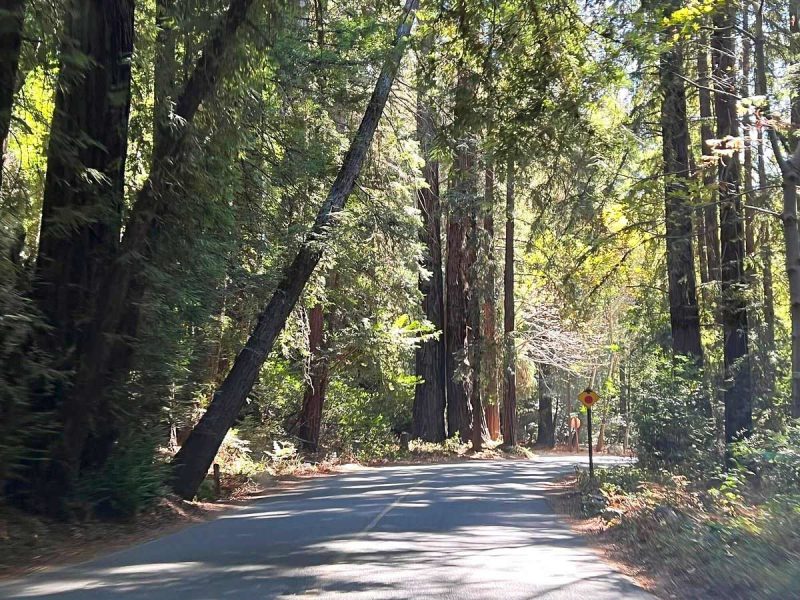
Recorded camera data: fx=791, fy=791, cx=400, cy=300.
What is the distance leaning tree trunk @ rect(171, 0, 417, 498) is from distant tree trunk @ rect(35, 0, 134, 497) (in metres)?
3.76

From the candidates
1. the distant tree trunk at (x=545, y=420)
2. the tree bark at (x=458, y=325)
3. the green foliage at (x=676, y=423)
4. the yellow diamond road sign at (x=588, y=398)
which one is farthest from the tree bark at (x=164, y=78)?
the distant tree trunk at (x=545, y=420)

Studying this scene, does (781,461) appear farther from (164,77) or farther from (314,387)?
(314,387)

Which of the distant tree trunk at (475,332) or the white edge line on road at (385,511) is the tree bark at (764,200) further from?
the distant tree trunk at (475,332)

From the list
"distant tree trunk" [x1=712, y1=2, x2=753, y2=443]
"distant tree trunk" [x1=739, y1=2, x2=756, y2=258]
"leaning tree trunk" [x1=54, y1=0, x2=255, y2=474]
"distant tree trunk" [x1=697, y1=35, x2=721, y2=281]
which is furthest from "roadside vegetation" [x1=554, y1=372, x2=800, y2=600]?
"leaning tree trunk" [x1=54, y1=0, x2=255, y2=474]

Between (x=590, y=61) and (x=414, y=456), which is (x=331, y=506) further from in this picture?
(x=414, y=456)

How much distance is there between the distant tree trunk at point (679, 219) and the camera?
52.6 feet

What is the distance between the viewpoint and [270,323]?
1697cm

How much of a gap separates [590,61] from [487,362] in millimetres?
22773

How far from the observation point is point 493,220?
33.3m

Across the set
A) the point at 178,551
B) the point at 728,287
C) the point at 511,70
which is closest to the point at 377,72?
the point at 511,70

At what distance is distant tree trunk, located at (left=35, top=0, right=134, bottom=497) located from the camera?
11.2 m

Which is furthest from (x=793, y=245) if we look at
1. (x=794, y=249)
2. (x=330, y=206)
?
(x=330, y=206)

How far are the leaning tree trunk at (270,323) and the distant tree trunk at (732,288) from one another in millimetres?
7202

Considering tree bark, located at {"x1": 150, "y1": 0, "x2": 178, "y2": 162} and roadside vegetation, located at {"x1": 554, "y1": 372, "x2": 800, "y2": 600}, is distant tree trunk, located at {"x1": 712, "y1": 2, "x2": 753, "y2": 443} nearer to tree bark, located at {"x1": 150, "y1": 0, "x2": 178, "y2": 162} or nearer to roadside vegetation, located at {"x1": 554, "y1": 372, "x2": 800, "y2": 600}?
roadside vegetation, located at {"x1": 554, "y1": 372, "x2": 800, "y2": 600}
